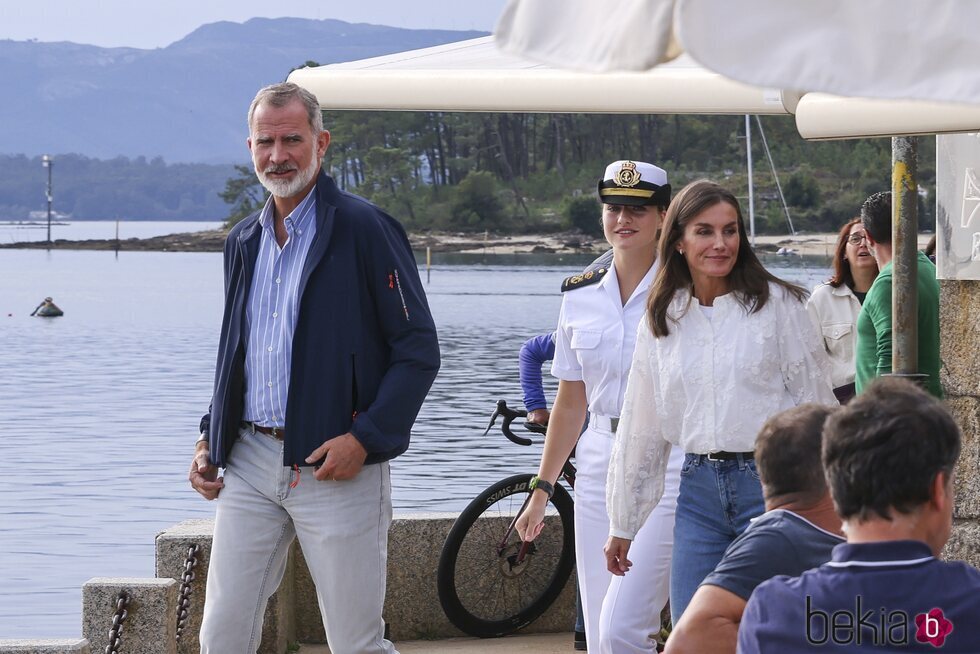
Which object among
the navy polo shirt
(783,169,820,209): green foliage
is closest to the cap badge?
the navy polo shirt

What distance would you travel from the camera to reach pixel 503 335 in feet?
177

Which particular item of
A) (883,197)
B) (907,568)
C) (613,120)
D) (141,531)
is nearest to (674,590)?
(907,568)

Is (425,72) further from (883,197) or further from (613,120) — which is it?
(613,120)

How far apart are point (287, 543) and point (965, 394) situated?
Answer: 2441 millimetres

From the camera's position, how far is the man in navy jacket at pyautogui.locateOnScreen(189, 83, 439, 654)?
425cm

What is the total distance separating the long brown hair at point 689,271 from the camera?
425cm

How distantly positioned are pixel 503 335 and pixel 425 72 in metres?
48.6

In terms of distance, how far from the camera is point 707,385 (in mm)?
4145

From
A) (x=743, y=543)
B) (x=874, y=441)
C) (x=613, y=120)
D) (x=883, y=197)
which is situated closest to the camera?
(x=874, y=441)

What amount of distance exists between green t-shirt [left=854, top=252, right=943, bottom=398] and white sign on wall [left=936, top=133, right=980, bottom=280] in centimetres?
8

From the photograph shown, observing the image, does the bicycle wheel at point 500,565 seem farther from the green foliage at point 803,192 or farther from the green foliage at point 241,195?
the green foliage at point 241,195

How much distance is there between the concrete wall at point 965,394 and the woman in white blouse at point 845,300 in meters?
1.08

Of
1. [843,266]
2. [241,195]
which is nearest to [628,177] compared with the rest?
[843,266]

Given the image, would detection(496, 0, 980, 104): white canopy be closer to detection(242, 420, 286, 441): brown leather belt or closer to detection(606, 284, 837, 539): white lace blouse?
detection(606, 284, 837, 539): white lace blouse
